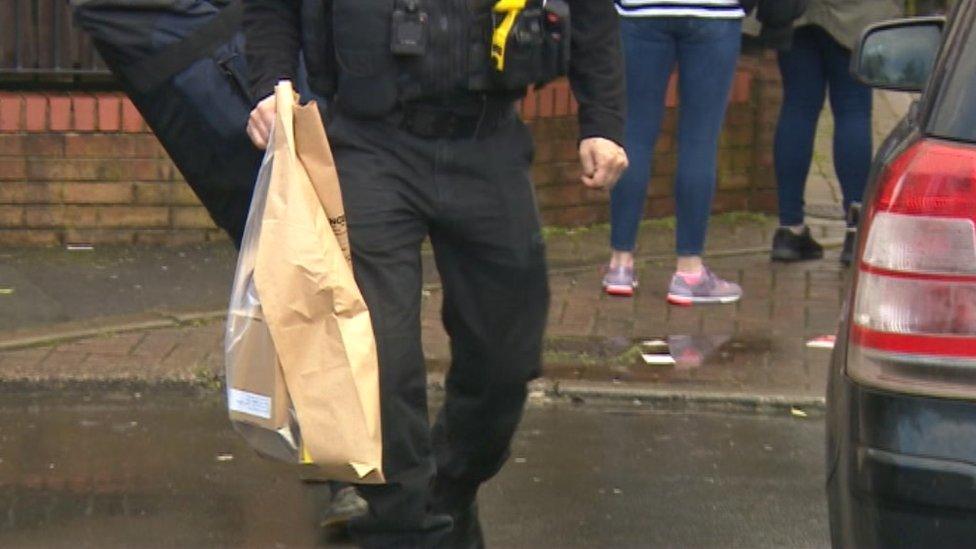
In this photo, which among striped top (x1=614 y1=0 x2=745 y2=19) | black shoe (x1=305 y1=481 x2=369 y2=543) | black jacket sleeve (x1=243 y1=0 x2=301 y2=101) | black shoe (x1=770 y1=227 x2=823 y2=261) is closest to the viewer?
black jacket sleeve (x1=243 y1=0 x2=301 y2=101)

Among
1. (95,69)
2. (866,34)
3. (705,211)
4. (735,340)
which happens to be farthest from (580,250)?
(866,34)

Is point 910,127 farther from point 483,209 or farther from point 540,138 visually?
point 540,138

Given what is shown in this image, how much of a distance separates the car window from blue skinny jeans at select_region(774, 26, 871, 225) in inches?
169

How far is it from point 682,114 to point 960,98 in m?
3.84

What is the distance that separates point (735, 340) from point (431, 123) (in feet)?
9.47

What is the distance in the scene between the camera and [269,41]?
12.6ft

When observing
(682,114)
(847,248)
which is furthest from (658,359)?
(847,248)

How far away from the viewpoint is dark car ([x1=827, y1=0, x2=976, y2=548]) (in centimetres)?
286

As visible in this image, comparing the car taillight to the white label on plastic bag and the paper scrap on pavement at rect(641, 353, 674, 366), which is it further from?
the paper scrap on pavement at rect(641, 353, 674, 366)

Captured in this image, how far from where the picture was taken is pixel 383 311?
3.72 metres

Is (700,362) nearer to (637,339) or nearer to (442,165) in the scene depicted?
(637,339)

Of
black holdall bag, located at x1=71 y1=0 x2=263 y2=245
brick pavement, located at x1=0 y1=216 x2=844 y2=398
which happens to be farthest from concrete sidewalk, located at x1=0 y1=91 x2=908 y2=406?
black holdall bag, located at x1=71 y1=0 x2=263 y2=245

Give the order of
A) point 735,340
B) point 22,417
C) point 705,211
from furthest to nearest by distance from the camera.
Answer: point 705,211 → point 735,340 → point 22,417

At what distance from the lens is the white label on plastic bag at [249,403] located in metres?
3.44
